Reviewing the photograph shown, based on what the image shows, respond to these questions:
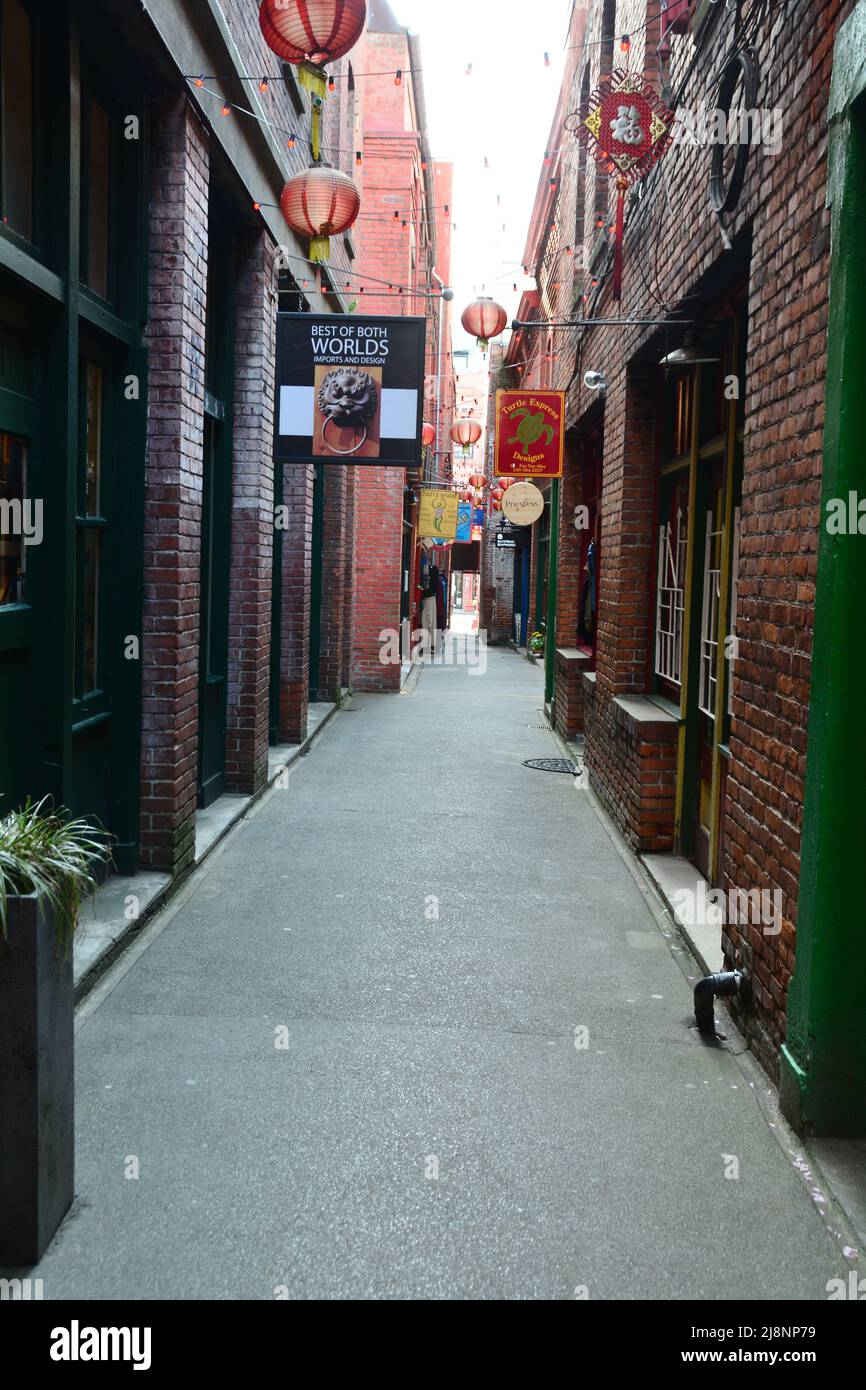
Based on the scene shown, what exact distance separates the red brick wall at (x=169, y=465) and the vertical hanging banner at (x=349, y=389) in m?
2.62

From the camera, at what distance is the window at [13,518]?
458 cm

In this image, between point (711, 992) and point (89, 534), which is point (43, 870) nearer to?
point (711, 992)

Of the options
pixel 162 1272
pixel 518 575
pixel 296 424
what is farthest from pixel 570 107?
pixel 518 575

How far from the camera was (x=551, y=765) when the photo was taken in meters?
11.1

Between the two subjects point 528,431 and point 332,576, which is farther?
point 332,576

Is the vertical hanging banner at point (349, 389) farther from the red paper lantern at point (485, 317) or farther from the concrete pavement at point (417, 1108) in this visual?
the red paper lantern at point (485, 317)

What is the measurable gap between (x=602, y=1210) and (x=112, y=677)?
12.3ft

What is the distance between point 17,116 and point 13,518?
1501mm

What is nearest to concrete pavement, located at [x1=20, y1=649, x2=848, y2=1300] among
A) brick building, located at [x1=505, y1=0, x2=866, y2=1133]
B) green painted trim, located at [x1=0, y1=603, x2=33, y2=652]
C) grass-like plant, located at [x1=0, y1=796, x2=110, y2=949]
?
brick building, located at [x1=505, y1=0, x2=866, y2=1133]

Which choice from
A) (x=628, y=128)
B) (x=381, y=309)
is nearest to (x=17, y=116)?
(x=628, y=128)

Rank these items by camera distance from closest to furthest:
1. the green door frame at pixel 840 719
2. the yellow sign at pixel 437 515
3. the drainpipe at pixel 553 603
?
1. the green door frame at pixel 840 719
2. the drainpipe at pixel 553 603
3. the yellow sign at pixel 437 515

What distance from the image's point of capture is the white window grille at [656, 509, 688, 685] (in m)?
7.70

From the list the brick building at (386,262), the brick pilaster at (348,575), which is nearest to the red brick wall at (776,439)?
the brick building at (386,262)

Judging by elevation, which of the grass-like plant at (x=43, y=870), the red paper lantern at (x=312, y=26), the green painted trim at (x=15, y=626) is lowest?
the grass-like plant at (x=43, y=870)
